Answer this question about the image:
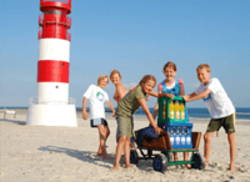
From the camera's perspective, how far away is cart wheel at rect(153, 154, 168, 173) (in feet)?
13.9

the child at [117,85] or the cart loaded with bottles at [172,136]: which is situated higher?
the child at [117,85]

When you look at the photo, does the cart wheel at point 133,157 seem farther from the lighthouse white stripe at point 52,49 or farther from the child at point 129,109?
the lighthouse white stripe at point 52,49

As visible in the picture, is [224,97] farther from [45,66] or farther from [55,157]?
[45,66]

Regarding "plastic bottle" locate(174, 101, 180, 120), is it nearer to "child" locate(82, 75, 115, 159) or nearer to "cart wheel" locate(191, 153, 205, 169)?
"cart wheel" locate(191, 153, 205, 169)

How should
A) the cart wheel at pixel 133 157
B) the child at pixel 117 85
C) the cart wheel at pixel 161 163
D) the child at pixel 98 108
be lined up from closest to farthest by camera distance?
the cart wheel at pixel 161 163 → the cart wheel at pixel 133 157 → the child at pixel 117 85 → the child at pixel 98 108

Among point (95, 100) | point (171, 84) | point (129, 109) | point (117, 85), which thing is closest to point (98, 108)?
point (95, 100)

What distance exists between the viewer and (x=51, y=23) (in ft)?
43.8

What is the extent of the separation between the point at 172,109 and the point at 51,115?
1003 cm

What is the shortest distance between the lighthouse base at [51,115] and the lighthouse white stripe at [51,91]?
39 cm

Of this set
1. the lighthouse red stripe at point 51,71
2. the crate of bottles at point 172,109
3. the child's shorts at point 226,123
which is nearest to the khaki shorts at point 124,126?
the crate of bottles at point 172,109

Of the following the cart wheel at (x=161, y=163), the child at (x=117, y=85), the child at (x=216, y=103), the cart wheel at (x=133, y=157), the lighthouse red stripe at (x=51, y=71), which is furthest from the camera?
the lighthouse red stripe at (x=51, y=71)

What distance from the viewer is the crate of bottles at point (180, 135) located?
436 cm

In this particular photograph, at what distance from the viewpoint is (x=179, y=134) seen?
4.46m

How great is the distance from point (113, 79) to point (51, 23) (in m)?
9.32
